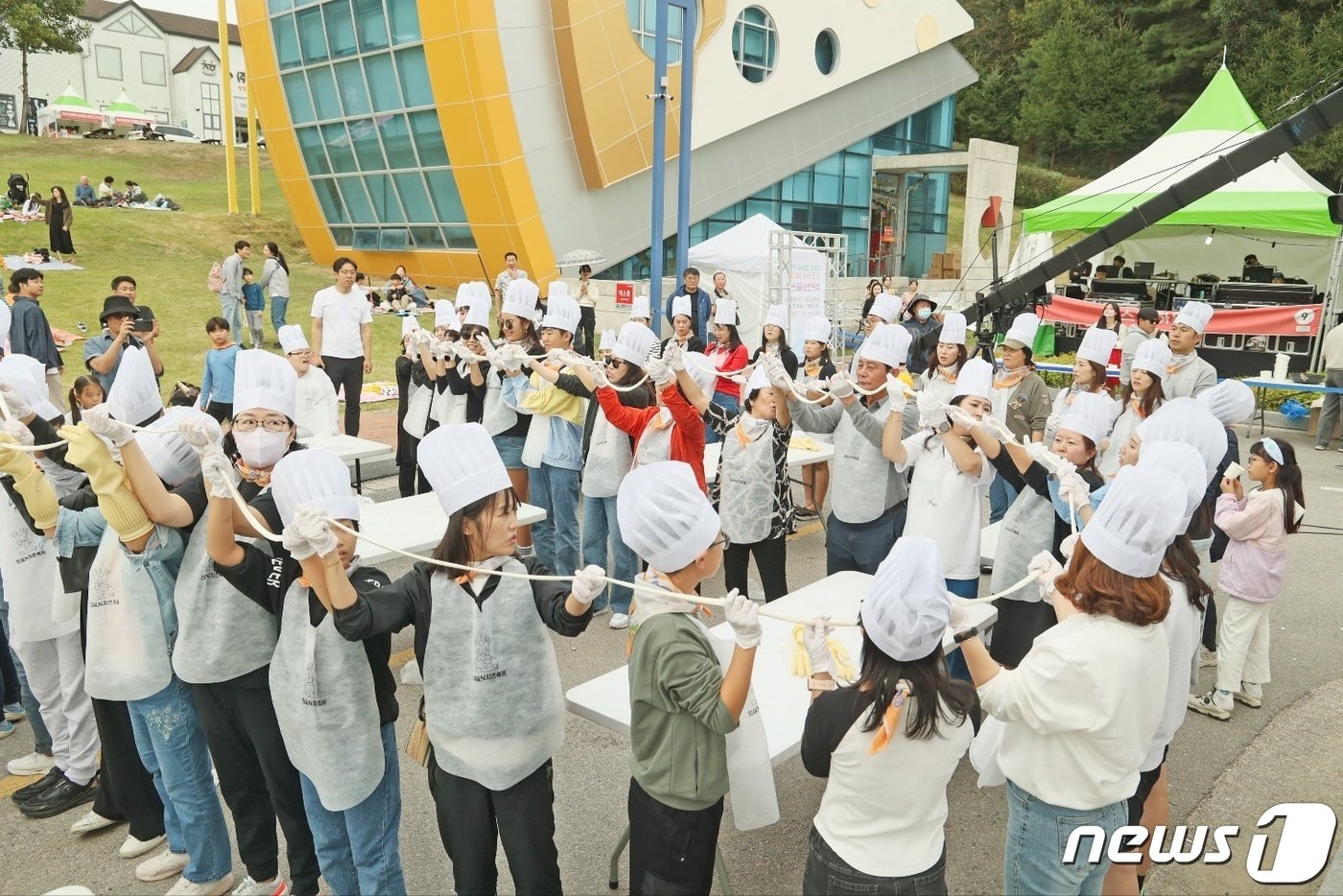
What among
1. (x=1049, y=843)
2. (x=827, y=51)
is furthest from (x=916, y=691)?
(x=827, y=51)

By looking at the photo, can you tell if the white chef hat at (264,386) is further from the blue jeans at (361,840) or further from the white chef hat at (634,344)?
the white chef hat at (634,344)

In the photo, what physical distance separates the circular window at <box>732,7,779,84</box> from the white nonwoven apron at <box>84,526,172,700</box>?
24.1 metres

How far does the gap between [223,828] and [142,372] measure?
6.03ft

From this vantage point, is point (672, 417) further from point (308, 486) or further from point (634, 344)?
point (308, 486)

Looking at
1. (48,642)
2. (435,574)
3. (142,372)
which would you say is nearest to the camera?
(435,574)

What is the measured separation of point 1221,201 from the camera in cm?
1631

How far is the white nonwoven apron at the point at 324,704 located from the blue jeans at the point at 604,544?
2931 mm

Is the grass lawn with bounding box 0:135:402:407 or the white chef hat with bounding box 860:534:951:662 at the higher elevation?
the grass lawn with bounding box 0:135:402:407

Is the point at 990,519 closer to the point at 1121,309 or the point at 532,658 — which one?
the point at 532,658

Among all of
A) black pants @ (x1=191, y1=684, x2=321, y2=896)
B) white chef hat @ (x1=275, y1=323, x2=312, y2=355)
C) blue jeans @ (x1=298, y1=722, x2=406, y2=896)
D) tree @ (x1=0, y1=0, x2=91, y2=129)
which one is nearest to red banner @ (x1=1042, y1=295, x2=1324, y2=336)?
white chef hat @ (x1=275, y1=323, x2=312, y2=355)

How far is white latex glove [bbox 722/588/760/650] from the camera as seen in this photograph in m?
2.28

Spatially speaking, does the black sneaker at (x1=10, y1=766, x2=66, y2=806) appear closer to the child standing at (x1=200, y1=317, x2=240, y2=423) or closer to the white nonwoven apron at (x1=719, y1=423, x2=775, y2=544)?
the white nonwoven apron at (x1=719, y1=423, x2=775, y2=544)

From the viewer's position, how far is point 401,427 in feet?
24.9

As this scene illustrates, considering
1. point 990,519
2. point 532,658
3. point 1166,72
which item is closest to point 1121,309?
point 990,519
